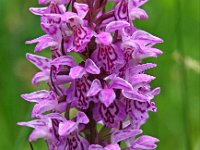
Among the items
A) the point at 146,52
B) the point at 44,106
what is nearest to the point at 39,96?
the point at 44,106

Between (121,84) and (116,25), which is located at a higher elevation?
(116,25)

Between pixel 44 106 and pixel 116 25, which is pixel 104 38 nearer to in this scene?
pixel 116 25

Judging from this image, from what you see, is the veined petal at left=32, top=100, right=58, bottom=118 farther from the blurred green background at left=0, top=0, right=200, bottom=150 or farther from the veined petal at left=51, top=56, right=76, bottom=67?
the blurred green background at left=0, top=0, right=200, bottom=150

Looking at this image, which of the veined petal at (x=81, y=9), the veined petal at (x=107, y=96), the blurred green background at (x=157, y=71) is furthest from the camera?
the blurred green background at (x=157, y=71)

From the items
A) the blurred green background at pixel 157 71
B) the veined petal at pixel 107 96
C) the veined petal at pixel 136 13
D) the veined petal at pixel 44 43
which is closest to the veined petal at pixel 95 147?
the veined petal at pixel 107 96

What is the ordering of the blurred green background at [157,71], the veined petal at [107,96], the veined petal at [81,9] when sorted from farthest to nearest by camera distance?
the blurred green background at [157,71]
the veined petal at [81,9]
the veined petal at [107,96]

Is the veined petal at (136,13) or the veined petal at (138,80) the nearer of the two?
the veined petal at (138,80)

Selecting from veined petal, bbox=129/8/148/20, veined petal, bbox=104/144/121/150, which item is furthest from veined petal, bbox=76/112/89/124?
veined petal, bbox=129/8/148/20

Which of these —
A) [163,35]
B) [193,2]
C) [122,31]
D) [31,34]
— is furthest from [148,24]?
[122,31]

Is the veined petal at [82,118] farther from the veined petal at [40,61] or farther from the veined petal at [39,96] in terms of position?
the veined petal at [40,61]
